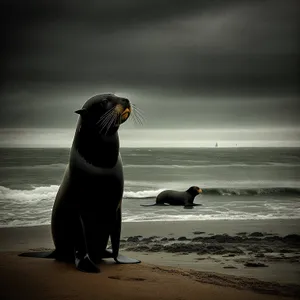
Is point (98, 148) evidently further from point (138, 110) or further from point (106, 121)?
point (138, 110)

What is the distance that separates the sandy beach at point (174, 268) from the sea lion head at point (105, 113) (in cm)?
111

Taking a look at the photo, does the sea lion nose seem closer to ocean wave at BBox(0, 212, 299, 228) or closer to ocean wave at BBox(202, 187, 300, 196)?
ocean wave at BBox(0, 212, 299, 228)

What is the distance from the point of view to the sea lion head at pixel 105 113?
3.86 m

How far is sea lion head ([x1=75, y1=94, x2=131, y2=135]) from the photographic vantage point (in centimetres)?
386

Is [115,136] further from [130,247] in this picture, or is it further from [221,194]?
[221,194]

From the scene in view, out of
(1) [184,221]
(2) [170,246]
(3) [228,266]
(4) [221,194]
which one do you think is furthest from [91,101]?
(4) [221,194]

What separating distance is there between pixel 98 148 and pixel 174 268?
3.90ft

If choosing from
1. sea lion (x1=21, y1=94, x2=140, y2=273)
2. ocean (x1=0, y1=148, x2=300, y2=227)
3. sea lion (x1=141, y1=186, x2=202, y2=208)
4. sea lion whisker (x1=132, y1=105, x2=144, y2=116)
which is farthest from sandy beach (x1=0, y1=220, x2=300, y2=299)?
sea lion (x1=141, y1=186, x2=202, y2=208)

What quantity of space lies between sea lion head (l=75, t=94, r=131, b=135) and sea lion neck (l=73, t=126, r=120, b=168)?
6 centimetres

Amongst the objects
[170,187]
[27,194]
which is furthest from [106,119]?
[170,187]

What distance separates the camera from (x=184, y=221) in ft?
28.4

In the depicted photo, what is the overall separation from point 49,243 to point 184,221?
2.98m

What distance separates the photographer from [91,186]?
406cm

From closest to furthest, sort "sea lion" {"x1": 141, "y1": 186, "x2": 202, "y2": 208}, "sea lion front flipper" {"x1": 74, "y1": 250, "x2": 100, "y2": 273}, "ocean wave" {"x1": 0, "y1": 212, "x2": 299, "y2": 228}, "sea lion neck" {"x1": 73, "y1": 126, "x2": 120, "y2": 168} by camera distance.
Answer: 1. "sea lion front flipper" {"x1": 74, "y1": 250, "x2": 100, "y2": 273}
2. "sea lion neck" {"x1": 73, "y1": 126, "x2": 120, "y2": 168}
3. "ocean wave" {"x1": 0, "y1": 212, "x2": 299, "y2": 228}
4. "sea lion" {"x1": 141, "y1": 186, "x2": 202, "y2": 208}
